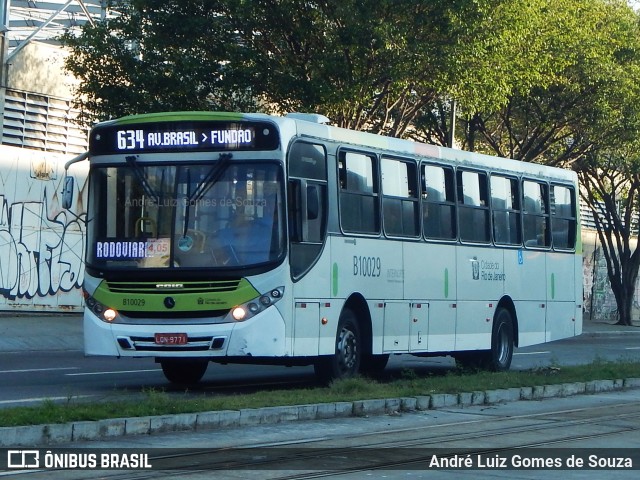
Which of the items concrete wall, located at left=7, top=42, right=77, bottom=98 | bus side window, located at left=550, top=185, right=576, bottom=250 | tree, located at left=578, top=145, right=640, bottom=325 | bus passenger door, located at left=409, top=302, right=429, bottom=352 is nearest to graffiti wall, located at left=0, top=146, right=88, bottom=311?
concrete wall, located at left=7, top=42, right=77, bottom=98

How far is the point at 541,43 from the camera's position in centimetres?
2927

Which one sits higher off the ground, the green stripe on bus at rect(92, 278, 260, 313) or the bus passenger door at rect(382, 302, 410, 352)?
the green stripe on bus at rect(92, 278, 260, 313)

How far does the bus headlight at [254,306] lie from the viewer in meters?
13.9

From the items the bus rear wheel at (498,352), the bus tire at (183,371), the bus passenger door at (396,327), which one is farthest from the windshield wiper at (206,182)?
the bus rear wheel at (498,352)

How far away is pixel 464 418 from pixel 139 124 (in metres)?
5.11

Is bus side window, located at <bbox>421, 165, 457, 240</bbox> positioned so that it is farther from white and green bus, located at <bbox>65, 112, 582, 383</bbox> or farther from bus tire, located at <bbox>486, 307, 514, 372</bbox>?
bus tire, located at <bbox>486, 307, 514, 372</bbox>

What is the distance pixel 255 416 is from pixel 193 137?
4026mm

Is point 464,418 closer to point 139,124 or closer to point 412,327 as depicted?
point 412,327

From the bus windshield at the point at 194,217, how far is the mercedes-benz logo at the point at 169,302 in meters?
0.36

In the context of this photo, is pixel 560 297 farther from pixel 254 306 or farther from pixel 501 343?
pixel 254 306

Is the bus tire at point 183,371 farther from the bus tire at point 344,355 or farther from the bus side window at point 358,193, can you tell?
the bus side window at point 358,193

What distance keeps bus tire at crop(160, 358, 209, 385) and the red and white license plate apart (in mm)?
1765

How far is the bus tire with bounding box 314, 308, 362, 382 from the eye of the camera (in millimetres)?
15297

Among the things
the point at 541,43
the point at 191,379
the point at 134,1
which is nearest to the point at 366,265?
the point at 191,379
